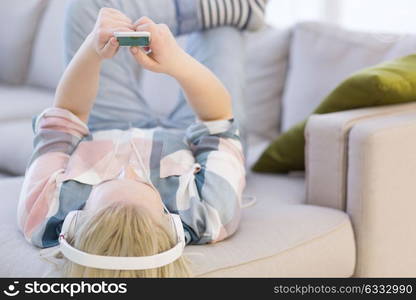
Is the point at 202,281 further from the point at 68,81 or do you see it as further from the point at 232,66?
the point at 232,66

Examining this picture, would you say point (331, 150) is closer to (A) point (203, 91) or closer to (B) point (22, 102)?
(A) point (203, 91)

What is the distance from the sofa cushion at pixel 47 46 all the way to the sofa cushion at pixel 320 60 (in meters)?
0.87

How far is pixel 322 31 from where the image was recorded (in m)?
2.06

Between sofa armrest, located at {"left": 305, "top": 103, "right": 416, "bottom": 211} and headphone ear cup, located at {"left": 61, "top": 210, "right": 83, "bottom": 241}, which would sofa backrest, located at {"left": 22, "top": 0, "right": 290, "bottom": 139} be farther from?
headphone ear cup, located at {"left": 61, "top": 210, "right": 83, "bottom": 241}

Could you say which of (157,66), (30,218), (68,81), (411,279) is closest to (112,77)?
(68,81)

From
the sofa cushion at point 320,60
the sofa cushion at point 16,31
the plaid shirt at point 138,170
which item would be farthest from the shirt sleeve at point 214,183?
the sofa cushion at point 16,31

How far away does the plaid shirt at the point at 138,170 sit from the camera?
135 cm

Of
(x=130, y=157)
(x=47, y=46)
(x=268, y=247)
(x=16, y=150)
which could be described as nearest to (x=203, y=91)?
(x=130, y=157)

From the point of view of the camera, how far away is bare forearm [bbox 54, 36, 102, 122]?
4.74 feet

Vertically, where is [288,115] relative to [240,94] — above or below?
below

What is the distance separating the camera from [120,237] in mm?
1132

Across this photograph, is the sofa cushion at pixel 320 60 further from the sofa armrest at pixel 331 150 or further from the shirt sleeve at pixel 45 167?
the shirt sleeve at pixel 45 167

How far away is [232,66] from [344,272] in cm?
57

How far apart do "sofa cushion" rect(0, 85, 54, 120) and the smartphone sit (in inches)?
44.3
